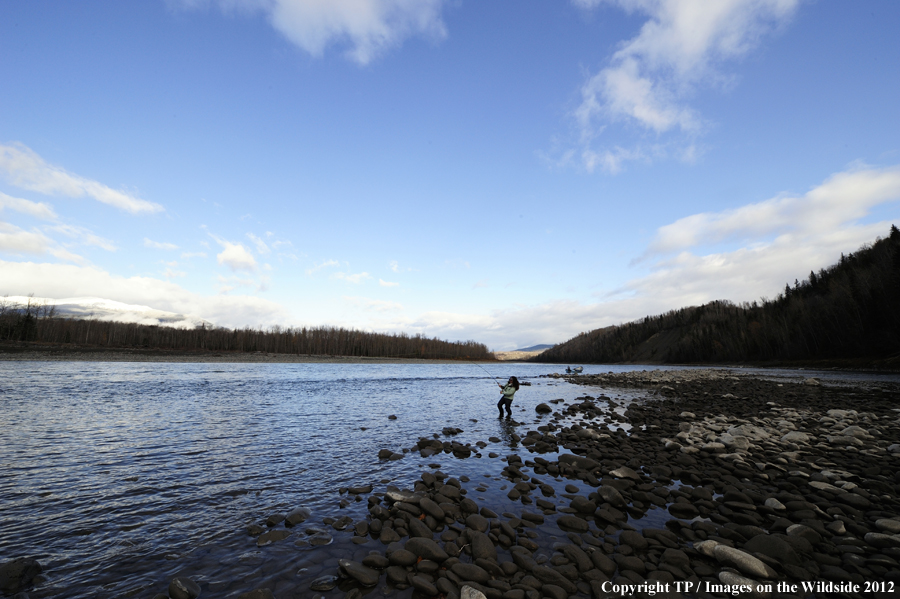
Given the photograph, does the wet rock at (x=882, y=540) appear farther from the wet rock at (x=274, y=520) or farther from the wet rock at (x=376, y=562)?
the wet rock at (x=274, y=520)

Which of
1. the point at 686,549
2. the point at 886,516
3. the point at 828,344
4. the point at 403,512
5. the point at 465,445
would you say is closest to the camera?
the point at 686,549

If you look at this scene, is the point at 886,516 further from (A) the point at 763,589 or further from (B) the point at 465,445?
(B) the point at 465,445

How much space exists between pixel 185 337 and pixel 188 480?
137233 millimetres

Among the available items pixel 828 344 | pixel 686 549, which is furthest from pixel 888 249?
pixel 686 549

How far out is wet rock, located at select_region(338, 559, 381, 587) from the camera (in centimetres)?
544

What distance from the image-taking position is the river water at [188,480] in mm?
5926

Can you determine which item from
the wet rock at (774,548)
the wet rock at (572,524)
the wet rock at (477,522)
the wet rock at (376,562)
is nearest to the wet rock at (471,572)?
the wet rock at (376,562)

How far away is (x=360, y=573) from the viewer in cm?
546

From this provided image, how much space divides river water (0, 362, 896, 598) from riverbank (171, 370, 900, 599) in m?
0.64

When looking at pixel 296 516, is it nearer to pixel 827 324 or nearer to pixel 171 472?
pixel 171 472

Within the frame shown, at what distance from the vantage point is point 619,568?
5730mm

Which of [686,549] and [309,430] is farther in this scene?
[309,430]

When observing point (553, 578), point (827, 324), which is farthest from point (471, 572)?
point (827, 324)

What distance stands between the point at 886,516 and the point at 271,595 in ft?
37.7
